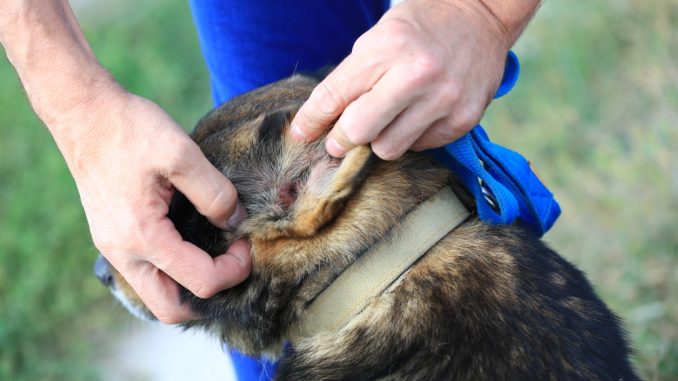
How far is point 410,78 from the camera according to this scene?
192cm

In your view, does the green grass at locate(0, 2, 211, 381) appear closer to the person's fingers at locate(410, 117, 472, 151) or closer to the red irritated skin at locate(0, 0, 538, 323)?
the red irritated skin at locate(0, 0, 538, 323)

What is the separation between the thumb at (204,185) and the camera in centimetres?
203

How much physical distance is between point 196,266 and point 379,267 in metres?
0.49

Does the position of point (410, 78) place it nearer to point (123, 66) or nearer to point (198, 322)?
point (198, 322)

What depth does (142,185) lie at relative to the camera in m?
2.03

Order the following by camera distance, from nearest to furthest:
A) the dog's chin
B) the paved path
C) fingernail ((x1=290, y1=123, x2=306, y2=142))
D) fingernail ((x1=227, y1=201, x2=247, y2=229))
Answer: fingernail ((x1=290, y1=123, x2=306, y2=142)) → fingernail ((x1=227, y1=201, x2=247, y2=229)) → the dog's chin → the paved path

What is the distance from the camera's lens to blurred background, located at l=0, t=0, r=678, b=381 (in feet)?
13.7

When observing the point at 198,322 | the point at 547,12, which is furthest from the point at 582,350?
the point at 547,12

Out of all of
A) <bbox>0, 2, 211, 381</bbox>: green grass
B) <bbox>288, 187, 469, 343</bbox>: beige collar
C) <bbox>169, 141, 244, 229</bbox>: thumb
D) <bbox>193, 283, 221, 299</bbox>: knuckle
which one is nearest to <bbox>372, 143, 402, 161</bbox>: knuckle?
<bbox>288, 187, 469, 343</bbox>: beige collar

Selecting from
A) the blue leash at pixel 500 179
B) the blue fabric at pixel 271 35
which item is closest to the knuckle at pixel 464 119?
the blue leash at pixel 500 179

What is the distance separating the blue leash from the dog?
4cm

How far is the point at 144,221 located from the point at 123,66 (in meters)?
5.15

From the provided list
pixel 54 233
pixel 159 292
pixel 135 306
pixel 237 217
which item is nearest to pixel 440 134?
pixel 237 217

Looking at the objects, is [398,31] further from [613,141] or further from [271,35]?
[613,141]
